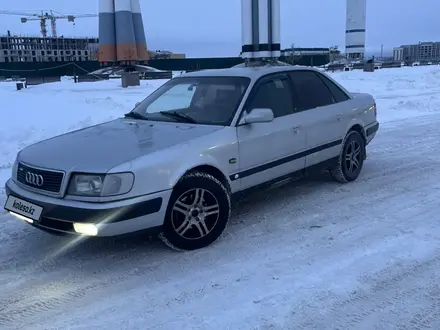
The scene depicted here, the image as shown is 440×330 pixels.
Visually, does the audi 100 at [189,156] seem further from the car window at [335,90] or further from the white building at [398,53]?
the white building at [398,53]

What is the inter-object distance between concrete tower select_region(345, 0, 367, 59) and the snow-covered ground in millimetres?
66767

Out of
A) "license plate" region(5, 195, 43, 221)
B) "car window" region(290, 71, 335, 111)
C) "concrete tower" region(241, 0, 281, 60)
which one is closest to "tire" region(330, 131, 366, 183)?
"car window" region(290, 71, 335, 111)

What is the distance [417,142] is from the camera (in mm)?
8312

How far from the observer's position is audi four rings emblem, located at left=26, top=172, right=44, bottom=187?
3.65 m

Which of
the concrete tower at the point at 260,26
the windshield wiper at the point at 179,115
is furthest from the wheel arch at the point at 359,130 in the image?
the concrete tower at the point at 260,26

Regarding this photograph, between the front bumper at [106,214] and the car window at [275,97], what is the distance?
1542 millimetres

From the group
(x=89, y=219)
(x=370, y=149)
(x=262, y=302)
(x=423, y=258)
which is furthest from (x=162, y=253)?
(x=370, y=149)

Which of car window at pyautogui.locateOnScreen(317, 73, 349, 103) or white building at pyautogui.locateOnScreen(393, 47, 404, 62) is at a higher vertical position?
white building at pyautogui.locateOnScreen(393, 47, 404, 62)

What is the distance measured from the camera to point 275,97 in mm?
4922

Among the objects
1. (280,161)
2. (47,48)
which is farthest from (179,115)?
(47,48)

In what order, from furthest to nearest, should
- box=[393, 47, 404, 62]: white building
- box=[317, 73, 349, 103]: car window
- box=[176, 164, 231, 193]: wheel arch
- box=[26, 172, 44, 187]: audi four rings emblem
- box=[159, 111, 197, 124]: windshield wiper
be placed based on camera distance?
1. box=[393, 47, 404, 62]: white building
2. box=[317, 73, 349, 103]: car window
3. box=[159, 111, 197, 124]: windshield wiper
4. box=[176, 164, 231, 193]: wheel arch
5. box=[26, 172, 44, 187]: audi four rings emblem

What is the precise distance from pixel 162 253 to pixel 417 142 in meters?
6.13

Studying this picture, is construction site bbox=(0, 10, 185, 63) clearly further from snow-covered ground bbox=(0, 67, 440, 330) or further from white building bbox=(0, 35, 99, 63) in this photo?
snow-covered ground bbox=(0, 67, 440, 330)

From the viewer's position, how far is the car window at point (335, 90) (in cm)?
575
